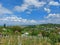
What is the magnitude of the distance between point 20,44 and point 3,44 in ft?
2.77

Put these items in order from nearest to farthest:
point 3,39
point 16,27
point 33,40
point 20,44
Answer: point 20,44 → point 3,39 → point 33,40 → point 16,27

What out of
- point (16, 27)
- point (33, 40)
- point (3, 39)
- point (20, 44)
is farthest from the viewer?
point (16, 27)

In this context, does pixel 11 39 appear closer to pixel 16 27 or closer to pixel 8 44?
pixel 8 44

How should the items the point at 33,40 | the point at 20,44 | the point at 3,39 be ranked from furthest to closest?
the point at 33,40 → the point at 3,39 → the point at 20,44

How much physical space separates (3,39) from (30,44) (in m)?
1.51

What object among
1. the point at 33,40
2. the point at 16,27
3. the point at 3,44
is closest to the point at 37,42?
the point at 33,40

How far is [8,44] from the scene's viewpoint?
943 cm

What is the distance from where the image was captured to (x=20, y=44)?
9312mm

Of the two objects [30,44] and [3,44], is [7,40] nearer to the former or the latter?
[3,44]

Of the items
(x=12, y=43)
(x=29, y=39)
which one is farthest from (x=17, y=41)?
(x=29, y=39)

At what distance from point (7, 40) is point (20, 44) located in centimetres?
90

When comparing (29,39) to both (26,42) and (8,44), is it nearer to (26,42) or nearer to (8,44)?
(26,42)

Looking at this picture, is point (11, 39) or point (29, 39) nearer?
point (11, 39)

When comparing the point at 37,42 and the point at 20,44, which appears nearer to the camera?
the point at 20,44
